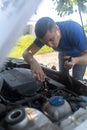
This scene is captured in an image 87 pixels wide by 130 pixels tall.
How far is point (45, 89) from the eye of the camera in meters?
1.95

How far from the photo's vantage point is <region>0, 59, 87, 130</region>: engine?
1.39 m

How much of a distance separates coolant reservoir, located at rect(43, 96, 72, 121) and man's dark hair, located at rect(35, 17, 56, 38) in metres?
0.49

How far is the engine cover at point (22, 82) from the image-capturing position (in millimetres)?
1769

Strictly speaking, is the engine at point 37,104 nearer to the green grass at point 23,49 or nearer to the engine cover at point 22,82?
the engine cover at point 22,82

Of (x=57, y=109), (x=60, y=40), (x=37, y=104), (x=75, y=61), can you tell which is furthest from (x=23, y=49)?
(x=57, y=109)

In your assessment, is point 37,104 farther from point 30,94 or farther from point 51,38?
point 51,38

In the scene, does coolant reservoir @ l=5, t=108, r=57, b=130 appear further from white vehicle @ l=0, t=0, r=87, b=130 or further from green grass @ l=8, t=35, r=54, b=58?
green grass @ l=8, t=35, r=54, b=58

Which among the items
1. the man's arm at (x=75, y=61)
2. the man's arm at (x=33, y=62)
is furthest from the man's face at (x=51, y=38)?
the man's arm at (x=33, y=62)

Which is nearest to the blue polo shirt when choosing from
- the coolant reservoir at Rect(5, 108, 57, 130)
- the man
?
the man

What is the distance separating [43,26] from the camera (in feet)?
5.75

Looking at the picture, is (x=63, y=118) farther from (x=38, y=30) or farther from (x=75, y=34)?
(x=75, y=34)

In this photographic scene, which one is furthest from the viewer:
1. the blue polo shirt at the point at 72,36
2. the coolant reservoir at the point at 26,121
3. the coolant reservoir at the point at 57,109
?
the blue polo shirt at the point at 72,36

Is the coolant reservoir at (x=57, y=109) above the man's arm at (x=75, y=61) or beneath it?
beneath

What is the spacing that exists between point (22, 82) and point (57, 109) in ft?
1.28
